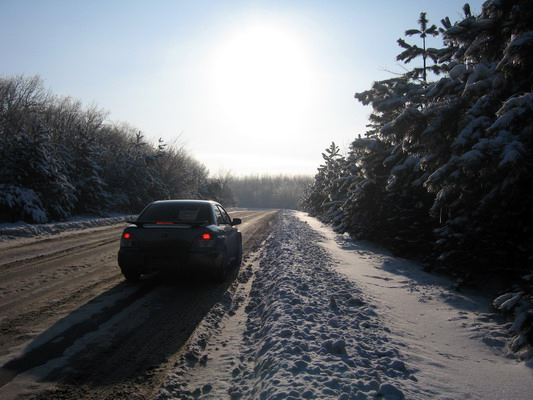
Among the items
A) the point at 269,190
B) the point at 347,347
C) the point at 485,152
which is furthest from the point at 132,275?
the point at 269,190

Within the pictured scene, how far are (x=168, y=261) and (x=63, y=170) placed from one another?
20.0 m

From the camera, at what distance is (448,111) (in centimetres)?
625

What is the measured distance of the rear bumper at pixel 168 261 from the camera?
638cm

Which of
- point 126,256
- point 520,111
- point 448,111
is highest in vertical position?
point 448,111

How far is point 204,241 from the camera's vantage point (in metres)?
6.54

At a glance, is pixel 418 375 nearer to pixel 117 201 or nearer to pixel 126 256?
pixel 126 256

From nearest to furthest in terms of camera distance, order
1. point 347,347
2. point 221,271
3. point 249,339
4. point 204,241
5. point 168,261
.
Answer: point 347,347 < point 249,339 < point 168,261 < point 204,241 < point 221,271

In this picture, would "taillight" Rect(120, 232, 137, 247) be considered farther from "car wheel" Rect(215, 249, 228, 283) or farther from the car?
"car wheel" Rect(215, 249, 228, 283)

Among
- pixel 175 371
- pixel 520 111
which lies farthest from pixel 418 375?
pixel 520 111

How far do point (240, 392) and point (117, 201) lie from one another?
91.1 feet

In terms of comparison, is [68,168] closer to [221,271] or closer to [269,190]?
[221,271]

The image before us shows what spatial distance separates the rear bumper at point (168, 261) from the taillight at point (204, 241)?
0.09 meters

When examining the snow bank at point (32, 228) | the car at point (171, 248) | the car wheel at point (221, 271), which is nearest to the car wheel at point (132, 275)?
the car at point (171, 248)

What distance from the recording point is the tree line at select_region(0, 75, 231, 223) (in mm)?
17203
